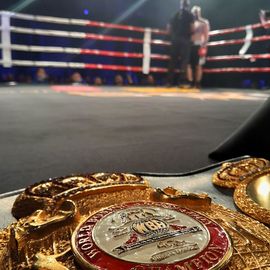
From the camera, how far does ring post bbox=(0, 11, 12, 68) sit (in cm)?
523

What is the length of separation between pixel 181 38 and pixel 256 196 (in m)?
5.43

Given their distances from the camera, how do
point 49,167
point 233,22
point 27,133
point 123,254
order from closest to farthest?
point 123,254 < point 49,167 < point 27,133 < point 233,22

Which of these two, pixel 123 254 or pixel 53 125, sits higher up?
pixel 123 254

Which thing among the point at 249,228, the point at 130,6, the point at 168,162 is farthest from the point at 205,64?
the point at 249,228

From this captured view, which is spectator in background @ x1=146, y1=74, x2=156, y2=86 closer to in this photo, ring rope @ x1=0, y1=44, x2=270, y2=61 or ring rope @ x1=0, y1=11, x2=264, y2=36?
ring rope @ x1=0, y1=44, x2=270, y2=61

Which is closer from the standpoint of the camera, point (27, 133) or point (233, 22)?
point (27, 133)

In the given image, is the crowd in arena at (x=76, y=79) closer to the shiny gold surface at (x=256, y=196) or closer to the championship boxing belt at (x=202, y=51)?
Result: the championship boxing belt at (x=202, y=51)

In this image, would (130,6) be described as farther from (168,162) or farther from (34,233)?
(34,233)

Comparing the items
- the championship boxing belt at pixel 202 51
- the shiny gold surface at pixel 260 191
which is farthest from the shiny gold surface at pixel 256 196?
the championship boxing belt at pixel 202 51

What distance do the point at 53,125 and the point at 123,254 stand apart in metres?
1.21

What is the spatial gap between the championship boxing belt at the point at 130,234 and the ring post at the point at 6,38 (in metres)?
5.36

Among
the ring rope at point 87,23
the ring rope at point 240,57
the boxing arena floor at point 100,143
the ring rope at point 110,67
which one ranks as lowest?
the boxing arena floor at point 100,143

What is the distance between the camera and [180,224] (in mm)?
392

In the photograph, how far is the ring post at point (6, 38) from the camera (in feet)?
17.1
